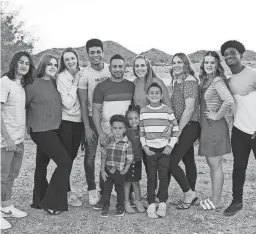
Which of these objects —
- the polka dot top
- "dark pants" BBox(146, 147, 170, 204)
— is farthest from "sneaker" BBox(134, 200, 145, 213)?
the polka dot top

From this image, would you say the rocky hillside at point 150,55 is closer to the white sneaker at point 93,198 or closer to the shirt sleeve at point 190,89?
the white sneaker at point 93,198

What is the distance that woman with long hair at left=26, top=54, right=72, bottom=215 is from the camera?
4555 millimetres

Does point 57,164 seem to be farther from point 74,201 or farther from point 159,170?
point 159,170

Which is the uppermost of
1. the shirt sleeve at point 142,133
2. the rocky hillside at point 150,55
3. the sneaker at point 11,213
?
the rocky hillside at point 150,55

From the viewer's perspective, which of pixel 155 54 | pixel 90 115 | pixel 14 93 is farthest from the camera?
pixel 155 54

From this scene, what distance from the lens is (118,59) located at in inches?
185

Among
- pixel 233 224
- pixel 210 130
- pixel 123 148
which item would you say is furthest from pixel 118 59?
pixel 233 224

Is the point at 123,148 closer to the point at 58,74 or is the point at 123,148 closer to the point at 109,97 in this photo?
the point at 109,97

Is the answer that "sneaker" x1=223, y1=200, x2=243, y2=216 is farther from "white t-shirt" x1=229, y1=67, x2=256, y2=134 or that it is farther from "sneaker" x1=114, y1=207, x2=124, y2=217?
"sneaker" x1=114, y1=207, x2=124, y2=217

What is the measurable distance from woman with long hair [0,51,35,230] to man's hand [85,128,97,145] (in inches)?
30.4

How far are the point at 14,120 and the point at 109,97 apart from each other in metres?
1.12

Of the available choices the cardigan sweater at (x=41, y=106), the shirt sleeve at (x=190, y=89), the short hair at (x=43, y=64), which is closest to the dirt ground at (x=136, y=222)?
the cardigan sweater at (x=41, y=106)

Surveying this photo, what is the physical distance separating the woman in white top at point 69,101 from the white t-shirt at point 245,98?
73.9 inches

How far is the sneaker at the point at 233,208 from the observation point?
4.77m
